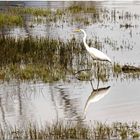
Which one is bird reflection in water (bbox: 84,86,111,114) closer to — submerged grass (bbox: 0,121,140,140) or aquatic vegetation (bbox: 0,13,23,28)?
submerged grass (bbox: 0,121,140,140)

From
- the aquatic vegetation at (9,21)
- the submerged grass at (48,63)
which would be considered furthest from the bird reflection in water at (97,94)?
the aquatic vegetation at (9,21)

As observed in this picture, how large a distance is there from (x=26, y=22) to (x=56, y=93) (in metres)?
20.0

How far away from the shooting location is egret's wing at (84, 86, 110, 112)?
12.4 m

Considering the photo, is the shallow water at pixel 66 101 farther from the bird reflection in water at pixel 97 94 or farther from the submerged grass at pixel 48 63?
the submerged grass at pixel 48 63

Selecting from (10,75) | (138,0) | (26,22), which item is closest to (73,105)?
(10,75)

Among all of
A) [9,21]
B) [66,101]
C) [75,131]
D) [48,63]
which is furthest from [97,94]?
[9,21]

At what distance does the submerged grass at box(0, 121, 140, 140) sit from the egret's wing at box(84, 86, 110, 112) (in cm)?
212

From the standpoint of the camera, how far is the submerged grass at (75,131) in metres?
8.89

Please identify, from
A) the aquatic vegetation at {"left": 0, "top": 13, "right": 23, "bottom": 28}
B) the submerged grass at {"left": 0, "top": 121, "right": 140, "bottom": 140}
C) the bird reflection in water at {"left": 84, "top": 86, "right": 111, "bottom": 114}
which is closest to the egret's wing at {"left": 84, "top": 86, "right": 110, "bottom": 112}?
the bird reflection in water at {"left": 84, "top": 86, "right": 111, "bottom": 114}

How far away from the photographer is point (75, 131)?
358 inches

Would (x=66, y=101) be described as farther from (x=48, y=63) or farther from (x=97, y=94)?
(x=48, y=63)

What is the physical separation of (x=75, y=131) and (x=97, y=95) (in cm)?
406

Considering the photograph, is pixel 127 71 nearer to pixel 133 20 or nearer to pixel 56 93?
pixel 56 93

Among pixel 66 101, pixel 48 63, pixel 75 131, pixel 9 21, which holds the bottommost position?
pixel 9 21
